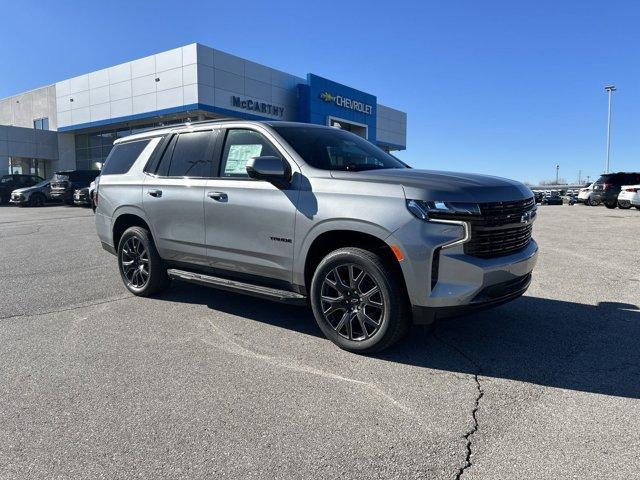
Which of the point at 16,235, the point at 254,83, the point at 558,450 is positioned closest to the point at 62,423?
the point at 558,450

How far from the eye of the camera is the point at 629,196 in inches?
912

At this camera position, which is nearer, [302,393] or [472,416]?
[472,416]

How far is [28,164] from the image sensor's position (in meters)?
36.5

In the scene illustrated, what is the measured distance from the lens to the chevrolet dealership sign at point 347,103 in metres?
35.3

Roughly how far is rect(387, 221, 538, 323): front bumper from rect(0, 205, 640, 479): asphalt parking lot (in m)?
0.52

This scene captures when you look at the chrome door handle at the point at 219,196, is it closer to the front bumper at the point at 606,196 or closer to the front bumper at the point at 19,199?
the front bumper at the point at 19,199

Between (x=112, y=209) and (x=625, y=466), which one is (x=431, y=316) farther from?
(x=112, y=209)

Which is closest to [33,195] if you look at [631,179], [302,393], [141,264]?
[141,264]

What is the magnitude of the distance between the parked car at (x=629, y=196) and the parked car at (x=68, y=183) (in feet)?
85.2

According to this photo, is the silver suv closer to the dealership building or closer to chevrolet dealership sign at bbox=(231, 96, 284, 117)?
the dealership building

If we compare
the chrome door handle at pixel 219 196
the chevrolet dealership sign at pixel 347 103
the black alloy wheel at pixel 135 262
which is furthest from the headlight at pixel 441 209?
the chevrolet dealership sign at pixel 347 103

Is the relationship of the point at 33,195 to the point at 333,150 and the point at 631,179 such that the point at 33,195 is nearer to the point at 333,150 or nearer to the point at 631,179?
the point at 333,150

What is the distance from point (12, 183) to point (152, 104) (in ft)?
30.2

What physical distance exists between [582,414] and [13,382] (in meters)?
3.91
